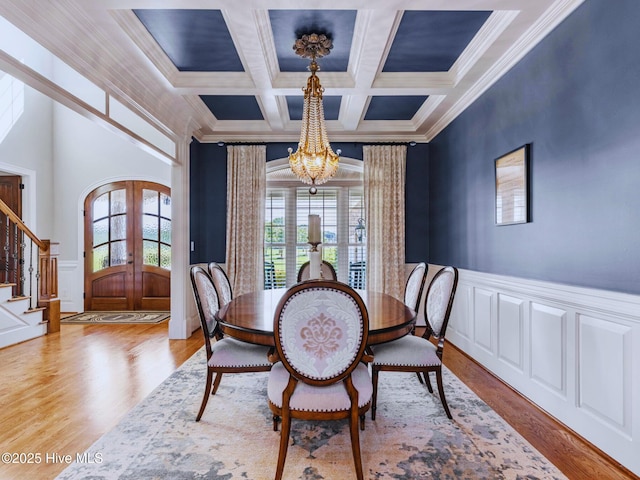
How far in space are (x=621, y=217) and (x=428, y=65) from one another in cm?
204

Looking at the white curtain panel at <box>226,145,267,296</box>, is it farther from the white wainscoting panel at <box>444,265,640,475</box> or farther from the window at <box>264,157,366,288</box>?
the white wainscoting panel at <box>444,265,640,475</box>

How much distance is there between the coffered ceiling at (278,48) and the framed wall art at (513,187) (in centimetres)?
74

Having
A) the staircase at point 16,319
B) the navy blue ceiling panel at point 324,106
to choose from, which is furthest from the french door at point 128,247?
the navy blue ceiling panel at point 324,106

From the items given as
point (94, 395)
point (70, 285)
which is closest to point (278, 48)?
point (94, 395)

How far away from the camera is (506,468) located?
1742 millimetres

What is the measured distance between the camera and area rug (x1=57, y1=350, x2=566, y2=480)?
1.72 metres

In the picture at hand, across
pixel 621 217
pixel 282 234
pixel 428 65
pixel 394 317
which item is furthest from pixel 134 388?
pixel 428 65

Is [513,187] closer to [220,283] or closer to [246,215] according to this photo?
[220,283]

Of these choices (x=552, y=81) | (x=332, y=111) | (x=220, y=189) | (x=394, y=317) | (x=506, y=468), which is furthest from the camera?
(x=220, y=189)

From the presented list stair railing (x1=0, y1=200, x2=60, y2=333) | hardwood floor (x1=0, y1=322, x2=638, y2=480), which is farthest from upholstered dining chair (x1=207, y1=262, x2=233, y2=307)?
stair railing (x1=0, y1=200, x2=60, y2=333)

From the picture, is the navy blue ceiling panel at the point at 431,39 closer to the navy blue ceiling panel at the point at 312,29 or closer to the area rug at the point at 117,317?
the navy blue ceiling panel at the point at 312,29

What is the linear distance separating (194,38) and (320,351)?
247 centimetres

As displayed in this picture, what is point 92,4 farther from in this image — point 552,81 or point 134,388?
point 552,81

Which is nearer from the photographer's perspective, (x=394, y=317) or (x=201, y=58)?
(x=394, y=317)
